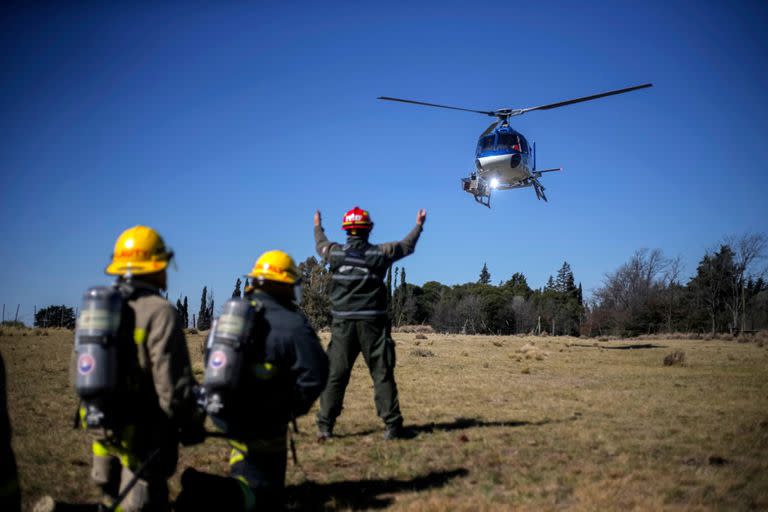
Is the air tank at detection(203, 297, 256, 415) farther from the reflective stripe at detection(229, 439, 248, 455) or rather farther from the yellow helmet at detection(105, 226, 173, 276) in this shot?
the yellow helmet at detection(105, 226, 173, 276)

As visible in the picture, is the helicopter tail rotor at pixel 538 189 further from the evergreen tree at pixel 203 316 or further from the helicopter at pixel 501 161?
the evergreen tree at pixel 203 316

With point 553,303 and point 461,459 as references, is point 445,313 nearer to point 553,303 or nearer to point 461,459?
point 553,303

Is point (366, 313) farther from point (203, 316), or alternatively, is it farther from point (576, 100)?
point (203, 316)

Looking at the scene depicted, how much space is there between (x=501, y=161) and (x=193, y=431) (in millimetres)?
21138

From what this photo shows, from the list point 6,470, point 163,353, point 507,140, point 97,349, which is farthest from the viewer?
point 507,140

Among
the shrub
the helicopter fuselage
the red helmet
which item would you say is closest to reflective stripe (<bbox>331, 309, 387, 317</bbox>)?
the red helmet

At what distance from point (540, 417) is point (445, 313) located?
3222 inches

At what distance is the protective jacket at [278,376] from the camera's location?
3.61 m

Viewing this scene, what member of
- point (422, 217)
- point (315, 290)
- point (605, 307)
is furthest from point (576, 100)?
point (605, 307)

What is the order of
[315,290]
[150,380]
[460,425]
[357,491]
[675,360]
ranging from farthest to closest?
[315,290] < [675,360] < [460,425] < [357,491] < [150,380]

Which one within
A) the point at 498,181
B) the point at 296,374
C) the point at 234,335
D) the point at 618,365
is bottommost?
the point at 618,365

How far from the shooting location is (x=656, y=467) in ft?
18.7

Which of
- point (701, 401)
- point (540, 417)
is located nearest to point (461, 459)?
point (540, 417)

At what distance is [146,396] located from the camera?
10.9 feet
